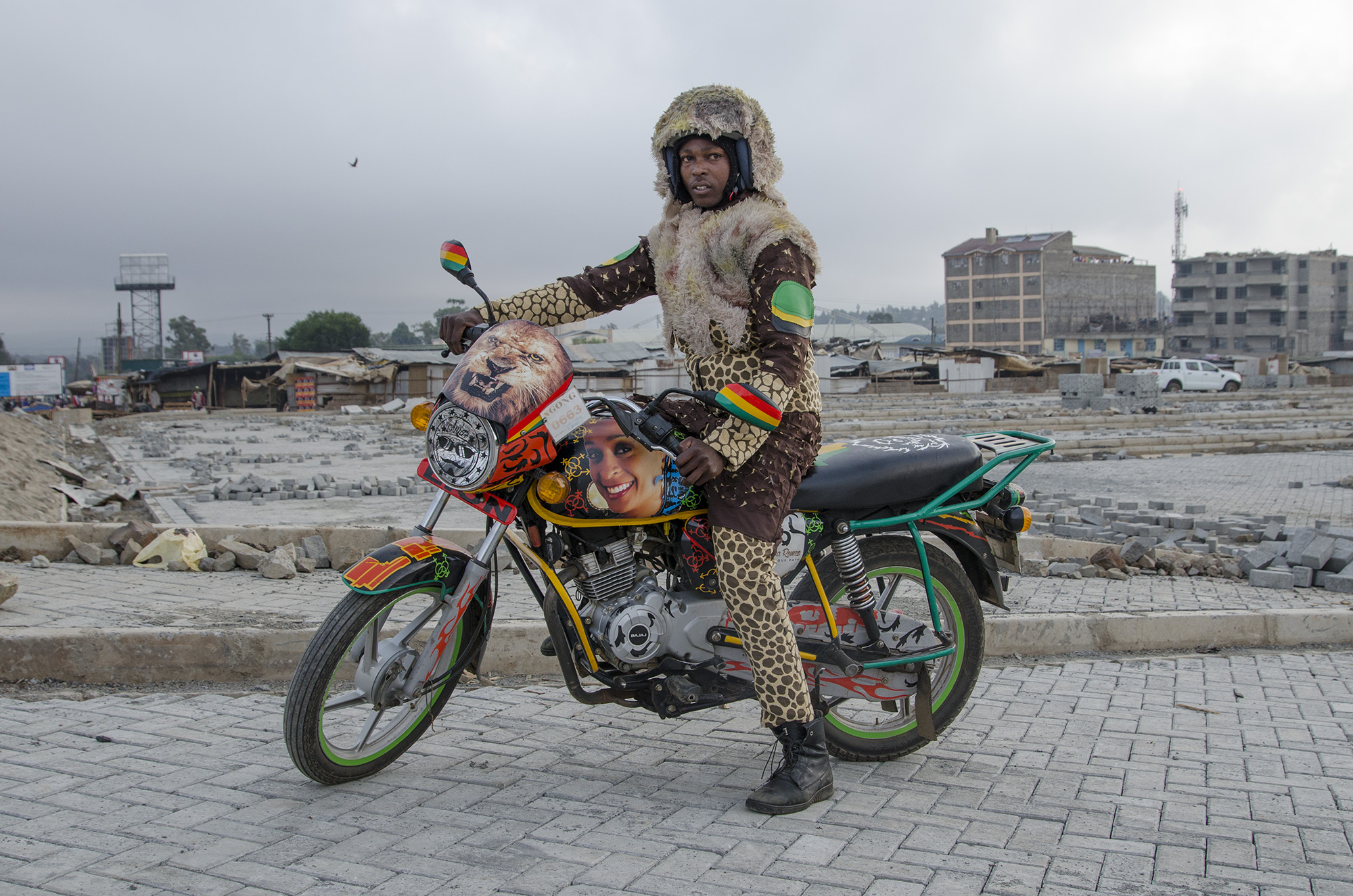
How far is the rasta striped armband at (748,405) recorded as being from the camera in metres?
2.87

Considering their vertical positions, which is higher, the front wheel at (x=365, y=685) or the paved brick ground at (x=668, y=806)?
the front wheel at (x=365, y=685)

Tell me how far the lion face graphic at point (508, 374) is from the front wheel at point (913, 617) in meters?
1.24

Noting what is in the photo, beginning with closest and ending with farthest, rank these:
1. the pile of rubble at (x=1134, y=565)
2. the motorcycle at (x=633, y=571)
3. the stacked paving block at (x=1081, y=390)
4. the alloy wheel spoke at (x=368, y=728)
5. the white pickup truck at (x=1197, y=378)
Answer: the motorcycle at (x=633, y=571) → the alloy wheel spoke at (x=368, y=728) → the pile of rubble at (x=1134, y=565) → the stacked paving block at (x=1081, y=390) → the white pickup truck at (x=1197, y=378)

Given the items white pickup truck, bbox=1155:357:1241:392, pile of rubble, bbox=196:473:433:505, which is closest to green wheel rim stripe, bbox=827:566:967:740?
pile of rubble, bbox=196:473:433:505

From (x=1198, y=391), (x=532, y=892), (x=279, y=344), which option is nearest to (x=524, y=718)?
(x=532, y=892)

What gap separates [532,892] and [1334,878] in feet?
6.92

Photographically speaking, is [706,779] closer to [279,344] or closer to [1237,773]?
[1237,773]

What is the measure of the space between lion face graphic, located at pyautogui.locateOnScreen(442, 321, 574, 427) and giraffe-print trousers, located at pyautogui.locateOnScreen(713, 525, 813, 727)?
0.73 metres

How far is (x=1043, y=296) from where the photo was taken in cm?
10569

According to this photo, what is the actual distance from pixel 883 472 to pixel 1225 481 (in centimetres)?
1101

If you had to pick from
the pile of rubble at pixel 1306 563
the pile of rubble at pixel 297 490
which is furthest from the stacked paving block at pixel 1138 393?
the pile of rubble at pixel 1306 563

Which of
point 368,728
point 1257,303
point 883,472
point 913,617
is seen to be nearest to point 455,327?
point 368,728

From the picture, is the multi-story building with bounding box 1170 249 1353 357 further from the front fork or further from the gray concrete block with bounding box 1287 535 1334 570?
the front fork

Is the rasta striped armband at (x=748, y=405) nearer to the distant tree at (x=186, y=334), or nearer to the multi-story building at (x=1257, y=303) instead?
the multi-story building at (x=1257, y=303)
